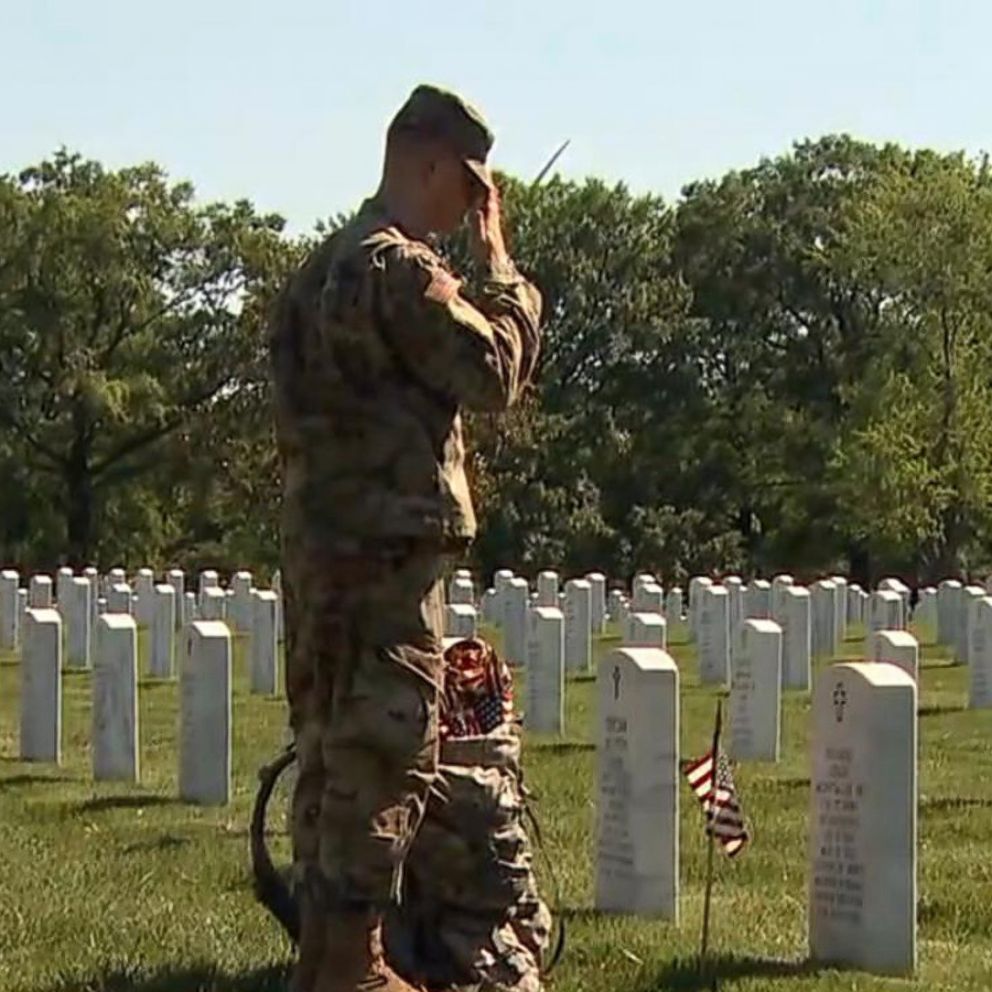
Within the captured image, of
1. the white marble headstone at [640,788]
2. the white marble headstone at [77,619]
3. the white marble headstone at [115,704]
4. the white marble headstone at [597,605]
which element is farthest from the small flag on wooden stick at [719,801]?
the white marble headstone at [597,605]

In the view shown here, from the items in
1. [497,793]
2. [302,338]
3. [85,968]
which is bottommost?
[85,968]

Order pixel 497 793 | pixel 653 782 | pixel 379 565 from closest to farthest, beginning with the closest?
pixel 379 565
pixel 497 793
pixel 653 782

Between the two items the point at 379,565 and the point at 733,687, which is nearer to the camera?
the point at 379,565

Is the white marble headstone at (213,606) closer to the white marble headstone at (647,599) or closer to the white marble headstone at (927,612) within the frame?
the white marble headstone at (647,599)

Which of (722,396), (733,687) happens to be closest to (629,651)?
(733,687)

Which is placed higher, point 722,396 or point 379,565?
point 722,396

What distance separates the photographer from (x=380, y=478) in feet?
20.5

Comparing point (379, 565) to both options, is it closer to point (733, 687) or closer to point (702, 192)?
point (733, 687)

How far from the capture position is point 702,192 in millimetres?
64750

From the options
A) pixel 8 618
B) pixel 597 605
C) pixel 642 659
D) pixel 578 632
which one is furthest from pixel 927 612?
pixel 642 659

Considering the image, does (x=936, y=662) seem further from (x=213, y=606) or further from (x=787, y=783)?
(x=787, y=783)

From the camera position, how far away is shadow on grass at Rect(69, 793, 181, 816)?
12883 mm

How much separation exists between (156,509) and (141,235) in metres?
6.19

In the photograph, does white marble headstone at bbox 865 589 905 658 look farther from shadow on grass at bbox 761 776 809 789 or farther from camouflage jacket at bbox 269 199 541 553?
camouflage jacket at bbox 269 199 541 553
